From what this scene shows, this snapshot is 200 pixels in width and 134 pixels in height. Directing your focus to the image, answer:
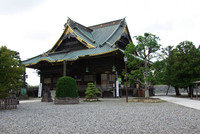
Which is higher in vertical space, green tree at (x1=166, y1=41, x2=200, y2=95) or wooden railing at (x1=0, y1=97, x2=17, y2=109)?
green tree at (x1=166, y1=41, x2=200, y2=95)

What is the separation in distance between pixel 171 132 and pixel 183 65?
1780cm

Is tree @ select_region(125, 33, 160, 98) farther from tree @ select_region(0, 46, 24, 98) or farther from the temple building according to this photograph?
tree @ select_region(0, 46, 24, 98)

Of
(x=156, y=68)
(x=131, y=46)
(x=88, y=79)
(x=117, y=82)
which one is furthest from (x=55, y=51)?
(x=156, y=68)

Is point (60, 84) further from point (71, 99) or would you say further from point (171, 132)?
point (171, 132)

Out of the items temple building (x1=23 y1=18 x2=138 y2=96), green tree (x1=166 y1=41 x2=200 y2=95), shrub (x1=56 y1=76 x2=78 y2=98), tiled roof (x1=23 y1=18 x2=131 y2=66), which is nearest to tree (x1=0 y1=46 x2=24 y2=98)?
shrub (x1=56 y1=76 x2=78 y2=98)

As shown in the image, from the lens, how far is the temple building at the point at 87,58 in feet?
68.7

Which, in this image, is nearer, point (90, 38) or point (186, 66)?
point (186, 66)

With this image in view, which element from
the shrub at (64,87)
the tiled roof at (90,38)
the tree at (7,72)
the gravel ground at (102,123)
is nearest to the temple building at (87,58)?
the tiled roof at (90,38)

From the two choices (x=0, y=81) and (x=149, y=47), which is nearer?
(x=0, y=81)

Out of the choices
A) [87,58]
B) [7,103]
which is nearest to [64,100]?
[7,103]

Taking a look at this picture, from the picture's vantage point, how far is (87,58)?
72.0 ft

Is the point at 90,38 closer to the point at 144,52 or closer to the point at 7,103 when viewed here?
the point at 144,52

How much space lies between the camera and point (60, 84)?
42.7 feet

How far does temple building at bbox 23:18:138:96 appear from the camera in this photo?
21.0 meters
